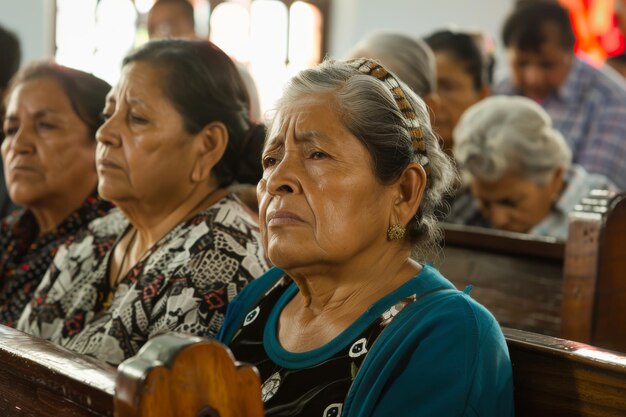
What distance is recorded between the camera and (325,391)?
1.45 m

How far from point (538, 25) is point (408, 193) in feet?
10.8

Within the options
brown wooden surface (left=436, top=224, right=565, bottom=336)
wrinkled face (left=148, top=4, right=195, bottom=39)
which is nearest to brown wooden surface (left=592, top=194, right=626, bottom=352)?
brown wooden surface (left=436, top=224, right=565, bottom=336)

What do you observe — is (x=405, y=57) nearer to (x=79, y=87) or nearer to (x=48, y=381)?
(x=79, y=87)

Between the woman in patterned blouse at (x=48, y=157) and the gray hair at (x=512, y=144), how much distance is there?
1.51 meters

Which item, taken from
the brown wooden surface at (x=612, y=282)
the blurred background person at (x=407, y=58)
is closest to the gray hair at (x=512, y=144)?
the blurred background person at (x=407, y=58)

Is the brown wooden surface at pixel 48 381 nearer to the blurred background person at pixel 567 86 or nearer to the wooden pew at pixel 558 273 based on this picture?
the wooden pew at pixel 558 273

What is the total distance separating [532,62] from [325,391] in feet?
12.0

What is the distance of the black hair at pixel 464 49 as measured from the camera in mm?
4098

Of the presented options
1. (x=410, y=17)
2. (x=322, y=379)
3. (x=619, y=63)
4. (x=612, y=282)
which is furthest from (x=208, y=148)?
(x=410, y=17)

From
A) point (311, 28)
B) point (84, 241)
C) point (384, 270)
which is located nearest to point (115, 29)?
point (311, 28)

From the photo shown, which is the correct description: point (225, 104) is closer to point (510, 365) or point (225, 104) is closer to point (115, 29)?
point (510, 365)

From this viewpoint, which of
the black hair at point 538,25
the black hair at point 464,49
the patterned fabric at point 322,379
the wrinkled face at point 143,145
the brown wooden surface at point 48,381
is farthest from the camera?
the black hair at point 538,25

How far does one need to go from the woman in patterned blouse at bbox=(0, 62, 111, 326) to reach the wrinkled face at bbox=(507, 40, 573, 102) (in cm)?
271

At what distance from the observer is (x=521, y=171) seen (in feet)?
11.2
